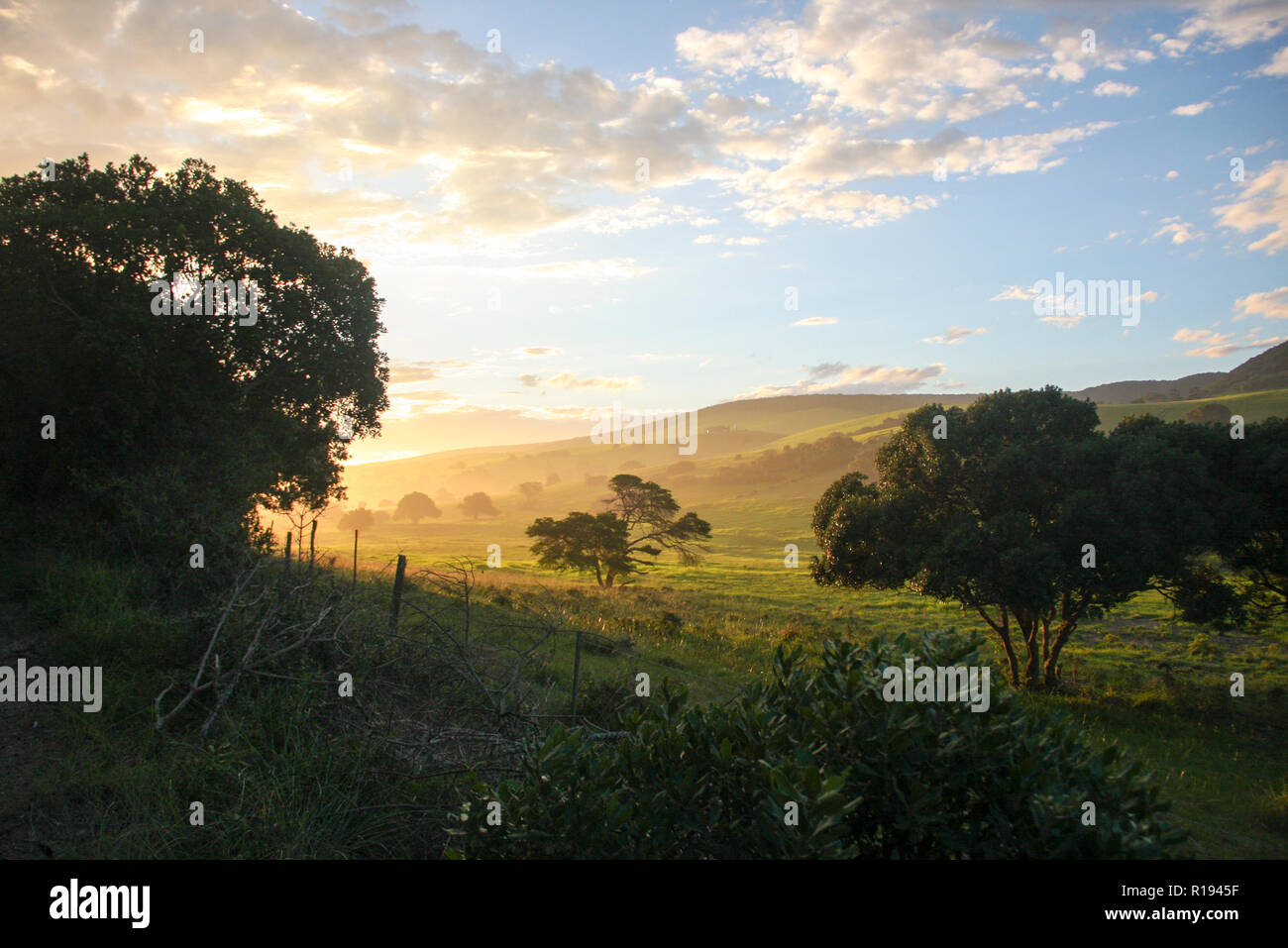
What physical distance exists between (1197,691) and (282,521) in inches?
900

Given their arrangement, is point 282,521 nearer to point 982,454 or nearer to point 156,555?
point 156,555

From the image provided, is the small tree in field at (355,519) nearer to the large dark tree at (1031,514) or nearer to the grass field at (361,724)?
the grass field at (361,724)

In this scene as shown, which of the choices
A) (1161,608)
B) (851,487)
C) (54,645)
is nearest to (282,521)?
(54,645)

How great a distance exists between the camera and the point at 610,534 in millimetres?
36688

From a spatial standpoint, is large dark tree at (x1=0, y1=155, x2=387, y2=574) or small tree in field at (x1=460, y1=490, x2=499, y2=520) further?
small tree in field at (x1=460, y1=490, x2=499, y2=520)

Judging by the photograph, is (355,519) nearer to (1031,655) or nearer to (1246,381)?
(1031,655)

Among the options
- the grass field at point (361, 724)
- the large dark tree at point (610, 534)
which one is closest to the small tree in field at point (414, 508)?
the large dark tree at point (610, 534)

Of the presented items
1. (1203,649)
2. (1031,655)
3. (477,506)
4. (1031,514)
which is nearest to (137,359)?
(1031,514)

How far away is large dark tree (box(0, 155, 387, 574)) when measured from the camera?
12.0 meters

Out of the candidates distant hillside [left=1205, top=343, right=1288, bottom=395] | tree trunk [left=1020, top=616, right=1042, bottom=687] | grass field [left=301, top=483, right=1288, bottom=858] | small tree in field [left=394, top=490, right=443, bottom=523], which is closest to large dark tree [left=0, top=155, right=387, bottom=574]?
grass field [left=301, top=483, right=1288, bottom=858]

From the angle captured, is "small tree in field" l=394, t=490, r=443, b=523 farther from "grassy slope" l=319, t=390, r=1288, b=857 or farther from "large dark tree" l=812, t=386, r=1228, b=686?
"large dark tree" l=812, t=386, r=1228, b=686

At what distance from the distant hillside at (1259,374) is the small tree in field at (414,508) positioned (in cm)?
10909

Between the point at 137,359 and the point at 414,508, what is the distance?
297 feet

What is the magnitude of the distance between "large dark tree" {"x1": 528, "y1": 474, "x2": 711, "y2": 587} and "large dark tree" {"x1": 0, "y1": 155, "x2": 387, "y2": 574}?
853 inches
